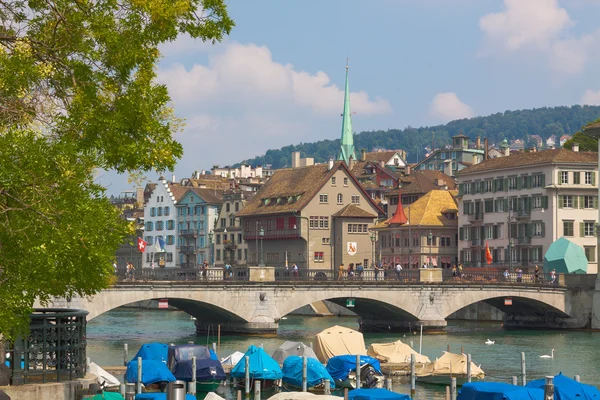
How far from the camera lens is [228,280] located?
7506 cm

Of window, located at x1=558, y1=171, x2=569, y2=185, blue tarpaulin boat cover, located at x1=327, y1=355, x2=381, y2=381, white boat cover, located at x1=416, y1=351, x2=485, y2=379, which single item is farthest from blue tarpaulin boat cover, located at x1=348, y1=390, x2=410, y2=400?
window, located at x1=558, y1=171, x2=569, y2=185

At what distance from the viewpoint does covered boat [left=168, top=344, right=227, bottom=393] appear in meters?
44.8

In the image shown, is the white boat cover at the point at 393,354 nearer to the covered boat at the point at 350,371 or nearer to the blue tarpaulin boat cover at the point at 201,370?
the covered boat at the point at 350,371

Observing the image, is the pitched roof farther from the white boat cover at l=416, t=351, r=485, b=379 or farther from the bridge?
the white boat cover at l=416, t=351, r=485, b=379

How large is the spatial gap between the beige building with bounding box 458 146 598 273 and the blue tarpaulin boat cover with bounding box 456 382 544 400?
230 ft

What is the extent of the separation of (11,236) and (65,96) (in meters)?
3.76

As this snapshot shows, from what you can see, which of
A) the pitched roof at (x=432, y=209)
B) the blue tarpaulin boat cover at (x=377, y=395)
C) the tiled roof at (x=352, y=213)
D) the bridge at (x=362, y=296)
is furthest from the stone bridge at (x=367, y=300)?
the blue tarpaulin boat cover at (x=377, y=395)

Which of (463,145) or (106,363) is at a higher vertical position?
(463,145)

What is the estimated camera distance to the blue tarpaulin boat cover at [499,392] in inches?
1294

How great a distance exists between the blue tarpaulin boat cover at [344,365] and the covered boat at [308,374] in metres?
0.96

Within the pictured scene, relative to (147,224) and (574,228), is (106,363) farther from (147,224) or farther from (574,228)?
(147,224)

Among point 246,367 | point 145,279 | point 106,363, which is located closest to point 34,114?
point 246,367

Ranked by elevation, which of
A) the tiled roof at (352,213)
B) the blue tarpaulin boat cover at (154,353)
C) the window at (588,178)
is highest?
the window at (588,178)

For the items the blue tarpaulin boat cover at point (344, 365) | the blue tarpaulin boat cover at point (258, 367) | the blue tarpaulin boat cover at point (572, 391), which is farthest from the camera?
the blue tarpaulin boat cover at point (344, 365)
